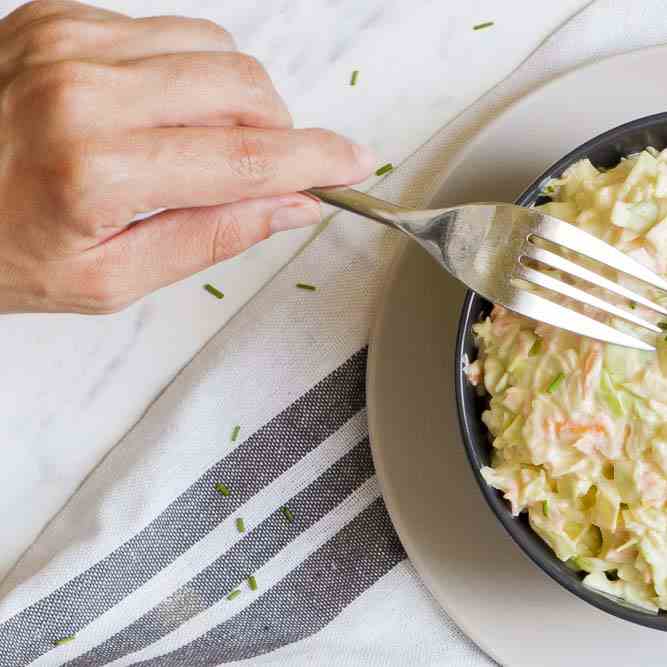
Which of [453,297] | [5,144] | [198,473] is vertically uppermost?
[5,144]

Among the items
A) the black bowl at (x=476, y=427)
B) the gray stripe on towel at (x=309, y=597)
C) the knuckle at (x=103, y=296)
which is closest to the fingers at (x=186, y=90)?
the knuckle at (x=103, y=296)

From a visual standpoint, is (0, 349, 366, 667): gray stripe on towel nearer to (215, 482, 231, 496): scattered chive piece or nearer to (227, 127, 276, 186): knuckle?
(215, 482, 231, 496): scattered chive piece

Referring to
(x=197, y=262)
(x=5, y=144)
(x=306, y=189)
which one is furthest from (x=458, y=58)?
(x=5, y=144)

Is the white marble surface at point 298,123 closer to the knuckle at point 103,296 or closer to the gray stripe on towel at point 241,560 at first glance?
the gray stripe on towel at point 241,560

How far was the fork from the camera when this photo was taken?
4.50 feet

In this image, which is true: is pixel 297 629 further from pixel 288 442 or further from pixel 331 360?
pixel 331 360

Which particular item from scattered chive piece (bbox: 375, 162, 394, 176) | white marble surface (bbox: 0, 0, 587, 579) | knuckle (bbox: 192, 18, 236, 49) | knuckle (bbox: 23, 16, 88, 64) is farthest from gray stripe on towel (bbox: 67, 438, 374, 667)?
knuckle (bbox: 23, 16, 88, 64)

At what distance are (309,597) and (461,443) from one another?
0.43 meters

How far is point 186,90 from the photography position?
1293mm

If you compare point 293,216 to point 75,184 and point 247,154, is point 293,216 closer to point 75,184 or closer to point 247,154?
point 247,154

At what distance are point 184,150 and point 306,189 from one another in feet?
0.66

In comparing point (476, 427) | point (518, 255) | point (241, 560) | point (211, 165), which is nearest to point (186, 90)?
point (211, 165)

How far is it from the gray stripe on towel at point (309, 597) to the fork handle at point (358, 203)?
24.3 inches

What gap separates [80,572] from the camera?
70.8 inches
